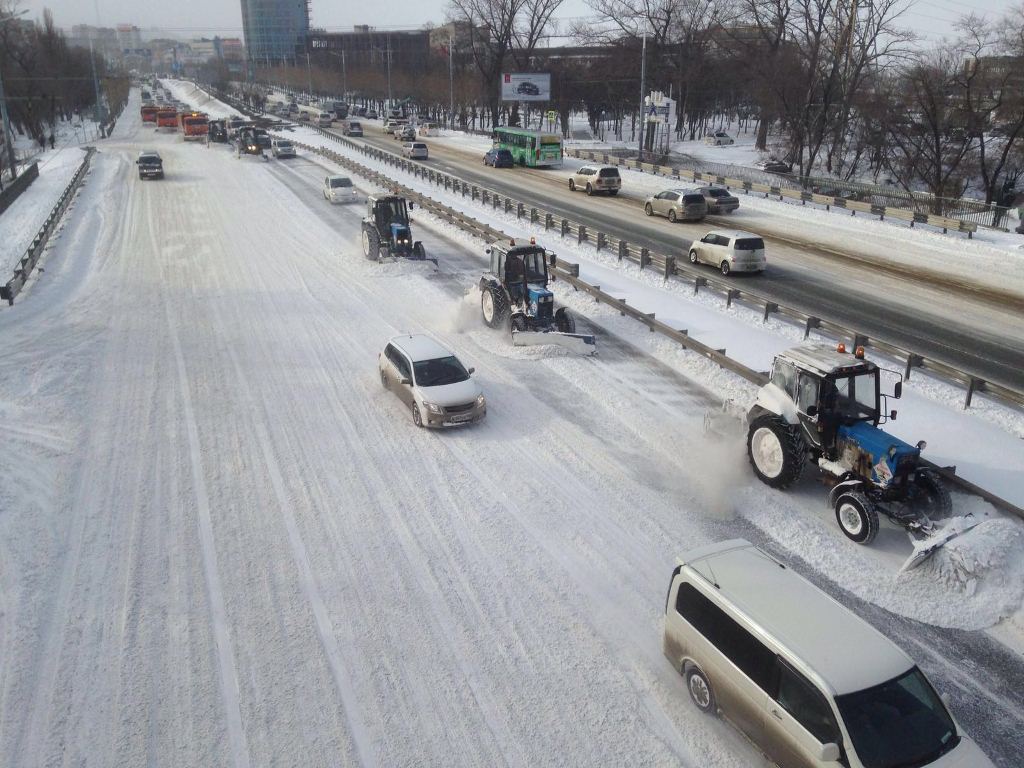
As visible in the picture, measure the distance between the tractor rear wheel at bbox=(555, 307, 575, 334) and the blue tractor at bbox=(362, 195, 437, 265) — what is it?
9.11 meters

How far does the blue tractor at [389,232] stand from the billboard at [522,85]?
169 feet

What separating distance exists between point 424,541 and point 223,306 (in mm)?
14616

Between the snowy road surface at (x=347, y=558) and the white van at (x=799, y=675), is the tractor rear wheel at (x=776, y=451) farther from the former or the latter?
the white van at (x=799, y=675)

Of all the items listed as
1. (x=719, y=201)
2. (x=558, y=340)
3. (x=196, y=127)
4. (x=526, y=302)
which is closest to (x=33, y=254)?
(x=526, y=302)

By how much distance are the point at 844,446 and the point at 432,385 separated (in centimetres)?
747

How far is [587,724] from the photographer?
315 inches

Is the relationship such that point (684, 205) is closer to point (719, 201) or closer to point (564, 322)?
point (719, 201)

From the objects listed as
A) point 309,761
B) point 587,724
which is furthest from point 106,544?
point 587,724

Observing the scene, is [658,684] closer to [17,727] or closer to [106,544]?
[17,727]

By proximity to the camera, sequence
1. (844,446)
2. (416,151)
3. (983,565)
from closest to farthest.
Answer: (983,565)
(844,446)
(416,151)

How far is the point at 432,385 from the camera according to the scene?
14.8 metres

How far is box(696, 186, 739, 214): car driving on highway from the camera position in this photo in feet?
122

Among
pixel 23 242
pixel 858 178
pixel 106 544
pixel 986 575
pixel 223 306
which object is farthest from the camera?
pixel 858 178

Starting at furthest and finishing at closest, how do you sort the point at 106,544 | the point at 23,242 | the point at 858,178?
1. the point at 858,178
2. the point at 23,242
3. the point at 106,544
